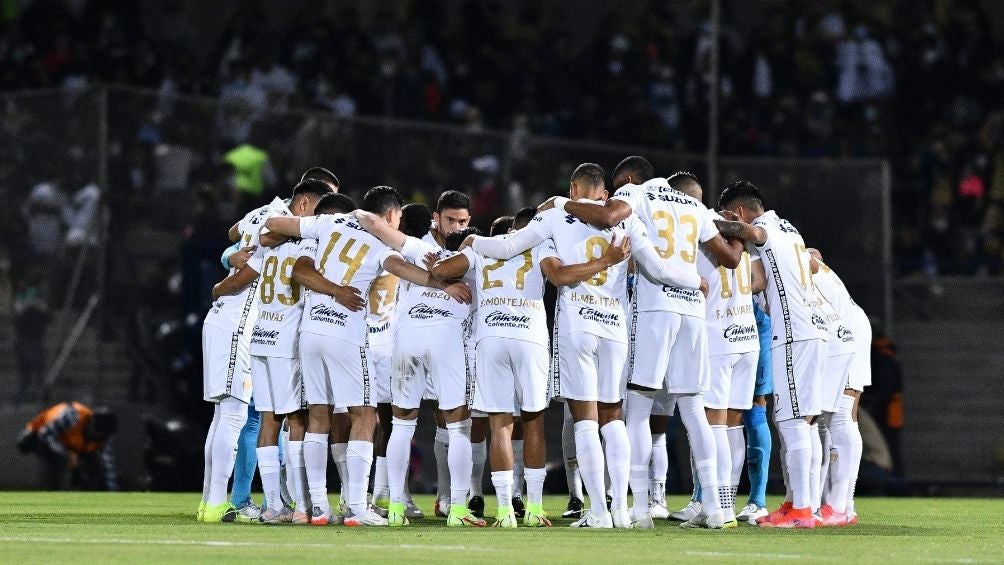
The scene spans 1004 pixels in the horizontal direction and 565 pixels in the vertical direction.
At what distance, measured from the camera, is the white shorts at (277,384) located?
11742 mm

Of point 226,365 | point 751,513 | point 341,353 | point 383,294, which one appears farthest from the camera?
point 383,294

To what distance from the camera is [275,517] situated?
11.9 metres

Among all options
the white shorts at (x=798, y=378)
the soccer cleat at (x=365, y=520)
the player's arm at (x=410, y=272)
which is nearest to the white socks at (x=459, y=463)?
the soccer cleat at (x=365, y=520)

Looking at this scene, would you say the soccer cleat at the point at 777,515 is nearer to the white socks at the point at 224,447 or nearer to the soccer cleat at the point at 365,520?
the soccer cleat at the point at 365,520

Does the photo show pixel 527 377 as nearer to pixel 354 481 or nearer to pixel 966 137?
pixel 354 481

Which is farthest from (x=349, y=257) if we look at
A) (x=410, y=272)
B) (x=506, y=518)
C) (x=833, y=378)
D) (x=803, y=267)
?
(x=833, y=378)

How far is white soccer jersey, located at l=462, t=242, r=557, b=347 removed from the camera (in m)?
11.4

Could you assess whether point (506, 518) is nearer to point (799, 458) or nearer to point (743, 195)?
point (799, 458)

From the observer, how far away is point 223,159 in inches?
675

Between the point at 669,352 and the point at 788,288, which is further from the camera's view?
the point at 788,288

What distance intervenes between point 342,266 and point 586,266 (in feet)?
5.74

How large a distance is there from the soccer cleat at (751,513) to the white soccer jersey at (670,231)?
5.90 ft

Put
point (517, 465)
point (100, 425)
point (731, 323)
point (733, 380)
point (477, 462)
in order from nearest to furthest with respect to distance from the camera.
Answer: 1. point (731, 323)
2. point (733, 380)
3. point (477, 462)
4. point (517, 465)
5. point (100, 425)

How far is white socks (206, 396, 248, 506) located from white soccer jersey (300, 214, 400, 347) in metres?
1.00
